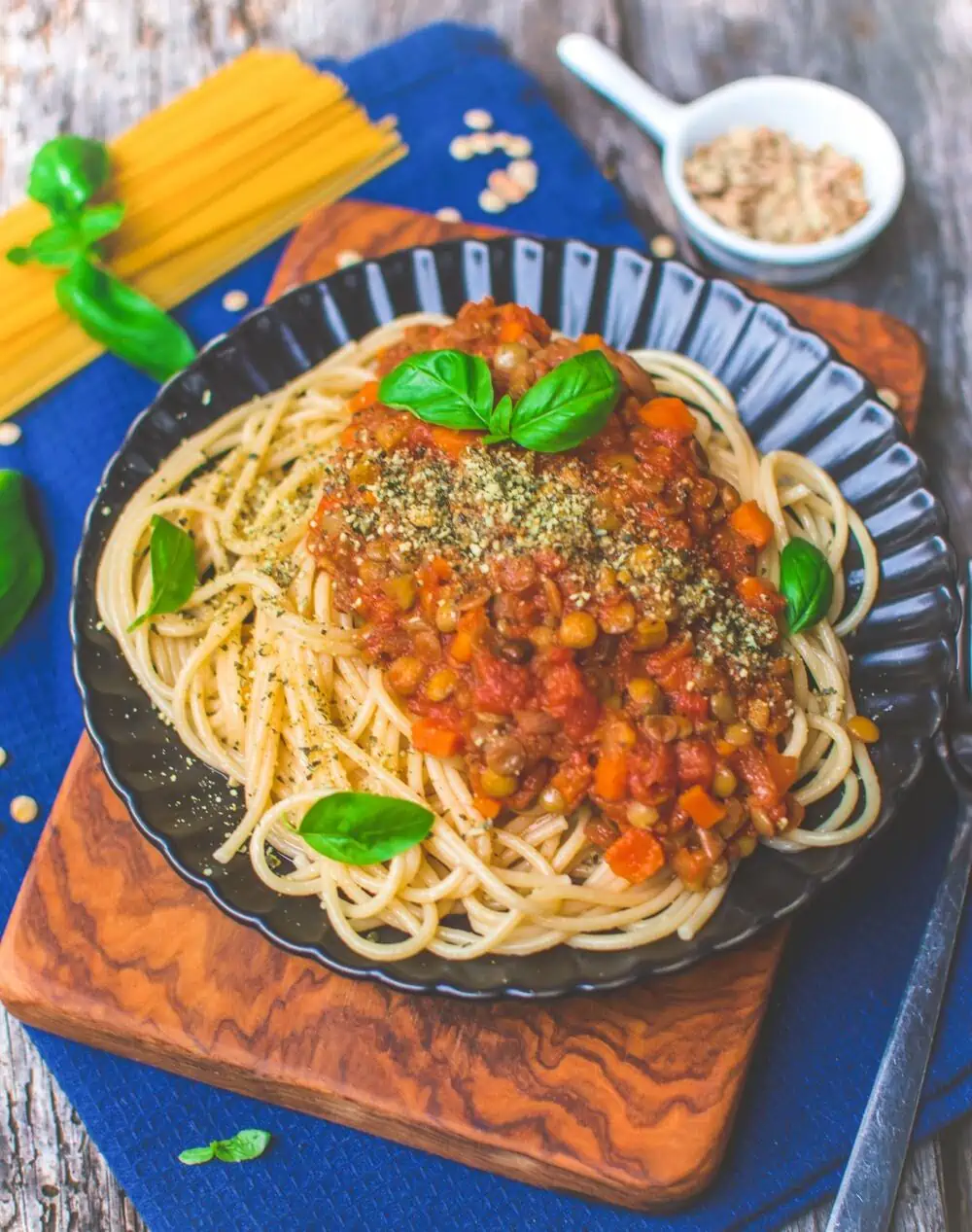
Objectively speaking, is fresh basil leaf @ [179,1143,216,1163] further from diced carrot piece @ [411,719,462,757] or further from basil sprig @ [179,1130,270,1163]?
diced carrot piece @ [411,719,462,757]

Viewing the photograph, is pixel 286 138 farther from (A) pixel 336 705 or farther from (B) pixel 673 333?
(A) pixel 336 705

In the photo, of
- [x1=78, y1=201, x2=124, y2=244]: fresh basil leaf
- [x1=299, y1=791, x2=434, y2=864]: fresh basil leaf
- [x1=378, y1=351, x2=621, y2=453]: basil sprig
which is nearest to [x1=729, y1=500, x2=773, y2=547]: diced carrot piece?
[x1=378, y1=351, x2=621, y2=453]: basil sprig

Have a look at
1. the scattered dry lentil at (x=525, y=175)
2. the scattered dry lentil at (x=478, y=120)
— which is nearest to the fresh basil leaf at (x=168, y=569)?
the scattered dry lentil at (x=525, y=175)

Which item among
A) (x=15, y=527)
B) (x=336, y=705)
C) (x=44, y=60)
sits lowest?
(x=336, y=705)

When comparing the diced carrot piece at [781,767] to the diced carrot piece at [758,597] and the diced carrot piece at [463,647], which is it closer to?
the diced carrot piece at [758,597]

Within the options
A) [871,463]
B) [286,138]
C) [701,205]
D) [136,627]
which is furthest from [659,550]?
[286,138]
